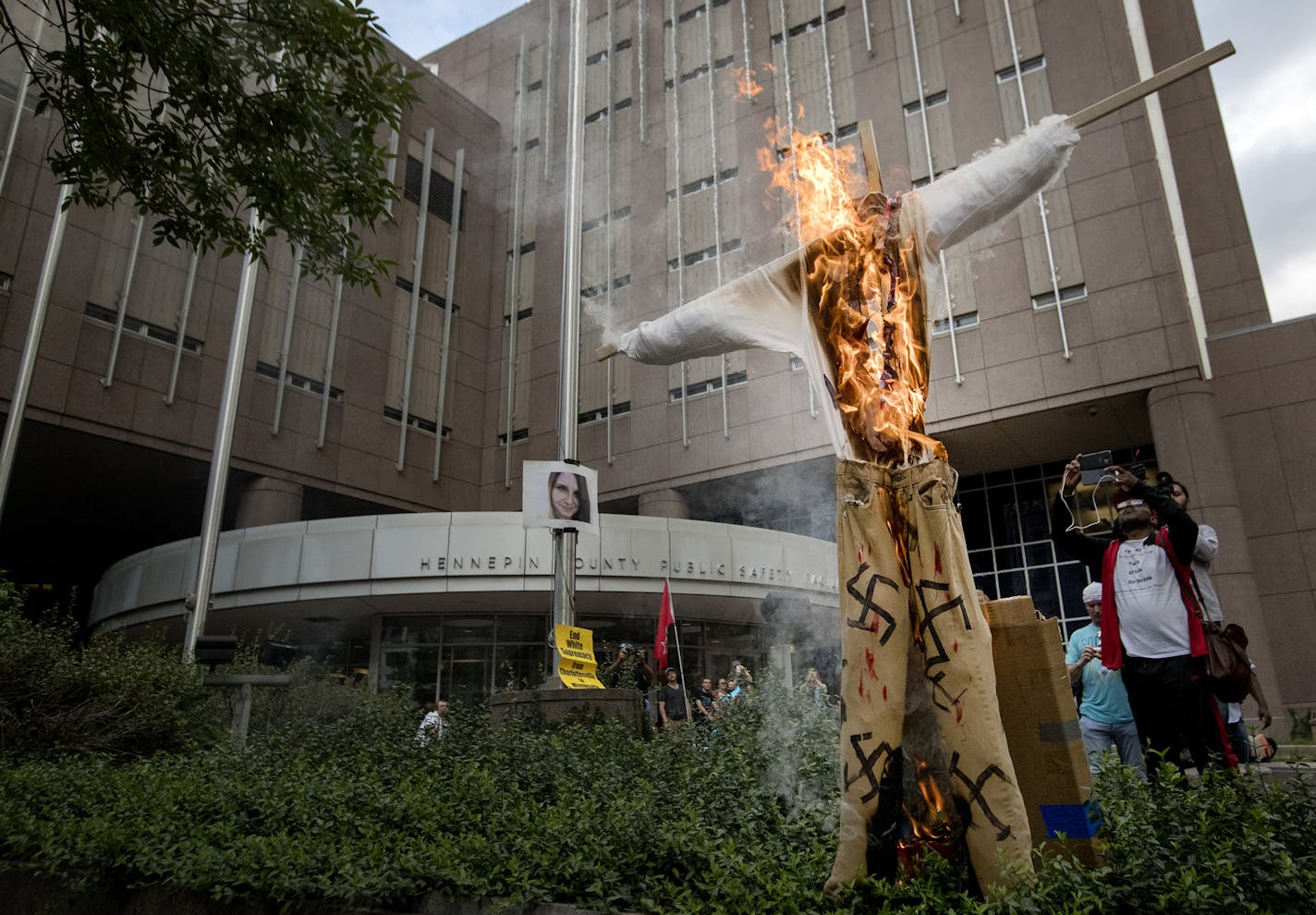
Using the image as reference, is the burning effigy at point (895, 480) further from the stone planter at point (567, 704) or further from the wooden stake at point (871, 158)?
the stone planter at point (567, 704)

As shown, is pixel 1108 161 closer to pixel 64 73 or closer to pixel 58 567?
pixel 64 73

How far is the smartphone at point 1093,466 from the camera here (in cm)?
452

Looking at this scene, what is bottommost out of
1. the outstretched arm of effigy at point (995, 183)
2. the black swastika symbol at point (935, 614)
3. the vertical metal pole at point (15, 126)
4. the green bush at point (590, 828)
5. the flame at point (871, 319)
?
the green bush at point (590, 828)

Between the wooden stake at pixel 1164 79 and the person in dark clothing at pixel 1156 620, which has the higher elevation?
the wooden stake at pixel 1164 79

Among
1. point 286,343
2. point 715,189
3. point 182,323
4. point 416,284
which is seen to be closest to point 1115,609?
point 715,189

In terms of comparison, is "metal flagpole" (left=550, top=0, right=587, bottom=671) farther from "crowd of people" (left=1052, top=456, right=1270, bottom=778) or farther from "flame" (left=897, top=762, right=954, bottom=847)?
"flame" (left=897, top=762, right=954, bottom=847)

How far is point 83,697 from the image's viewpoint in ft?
30.7

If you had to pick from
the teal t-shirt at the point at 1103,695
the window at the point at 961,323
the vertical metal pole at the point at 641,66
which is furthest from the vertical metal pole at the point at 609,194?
the teal t-shirt at the point at 1103,695

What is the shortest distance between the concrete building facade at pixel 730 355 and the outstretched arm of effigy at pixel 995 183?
13.9 m

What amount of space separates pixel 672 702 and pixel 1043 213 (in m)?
17.0

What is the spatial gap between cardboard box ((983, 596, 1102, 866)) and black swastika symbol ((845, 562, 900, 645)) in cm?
51

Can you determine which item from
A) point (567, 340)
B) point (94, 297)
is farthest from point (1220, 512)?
point (94, 297)

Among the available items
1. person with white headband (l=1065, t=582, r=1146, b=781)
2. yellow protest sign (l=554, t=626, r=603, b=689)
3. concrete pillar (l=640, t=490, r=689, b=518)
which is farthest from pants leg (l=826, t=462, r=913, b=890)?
concrete pillar (l=640, t=490, r=689, b=518)

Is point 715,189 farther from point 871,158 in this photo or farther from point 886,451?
point 886,451
